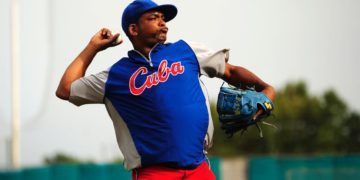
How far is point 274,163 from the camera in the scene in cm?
1453

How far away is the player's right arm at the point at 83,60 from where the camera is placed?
15.4ft

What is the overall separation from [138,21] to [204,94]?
0.59m

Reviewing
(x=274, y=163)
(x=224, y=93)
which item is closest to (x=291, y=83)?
(x=274, y=163)

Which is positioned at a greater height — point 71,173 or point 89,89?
point 89,89

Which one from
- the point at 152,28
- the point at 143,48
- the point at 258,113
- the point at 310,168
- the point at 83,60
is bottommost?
the point at 310,168

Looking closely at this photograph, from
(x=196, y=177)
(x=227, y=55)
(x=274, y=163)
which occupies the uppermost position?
(x=227, y=55)

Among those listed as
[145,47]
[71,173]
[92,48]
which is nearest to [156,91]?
[145,47]

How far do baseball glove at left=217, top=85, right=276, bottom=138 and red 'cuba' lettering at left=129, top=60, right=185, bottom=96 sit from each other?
0.36 m

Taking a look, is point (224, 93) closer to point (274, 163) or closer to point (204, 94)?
point (204, 94)

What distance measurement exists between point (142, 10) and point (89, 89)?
21.9 inches

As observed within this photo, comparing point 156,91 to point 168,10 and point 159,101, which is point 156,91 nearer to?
point 159,101

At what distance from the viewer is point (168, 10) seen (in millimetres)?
4668

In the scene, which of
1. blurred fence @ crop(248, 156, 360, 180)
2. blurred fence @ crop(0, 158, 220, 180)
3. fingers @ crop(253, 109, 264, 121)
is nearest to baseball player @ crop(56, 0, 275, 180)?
fingers @ crop(253, 109, 264, 121)

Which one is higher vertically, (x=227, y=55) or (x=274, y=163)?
(x=227, y=55)
